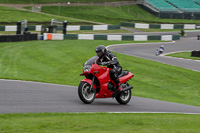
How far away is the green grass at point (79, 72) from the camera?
14489 millimetres

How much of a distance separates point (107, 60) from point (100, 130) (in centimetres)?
373

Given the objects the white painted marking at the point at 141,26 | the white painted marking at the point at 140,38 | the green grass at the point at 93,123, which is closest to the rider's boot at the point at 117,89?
the green grass at the point at 93,123

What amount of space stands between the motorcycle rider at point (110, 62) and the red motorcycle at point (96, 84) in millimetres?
104

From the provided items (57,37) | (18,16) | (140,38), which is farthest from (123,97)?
(18,16)

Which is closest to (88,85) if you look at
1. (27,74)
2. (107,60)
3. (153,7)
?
(107,60)

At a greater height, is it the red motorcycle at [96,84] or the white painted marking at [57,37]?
the white painted marking at [57,37]

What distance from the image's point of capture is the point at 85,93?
9617 millimetres

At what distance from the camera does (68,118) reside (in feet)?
24.5

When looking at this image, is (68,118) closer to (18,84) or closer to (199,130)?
(199,130)

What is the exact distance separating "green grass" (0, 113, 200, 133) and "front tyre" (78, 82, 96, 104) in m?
1.28

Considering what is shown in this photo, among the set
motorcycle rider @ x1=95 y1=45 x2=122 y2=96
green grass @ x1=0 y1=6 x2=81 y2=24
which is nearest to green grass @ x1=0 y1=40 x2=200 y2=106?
motorcycle rider @ x1=95 y1=45 x2=122 y2=96

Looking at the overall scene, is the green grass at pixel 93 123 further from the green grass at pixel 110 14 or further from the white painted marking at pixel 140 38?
the green grass at pixel 110 14

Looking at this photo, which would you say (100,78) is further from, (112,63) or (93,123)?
(93,123)

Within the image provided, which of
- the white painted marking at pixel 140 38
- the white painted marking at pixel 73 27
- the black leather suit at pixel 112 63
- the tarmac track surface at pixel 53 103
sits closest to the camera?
the tarmac track surface at pixel 53 103
